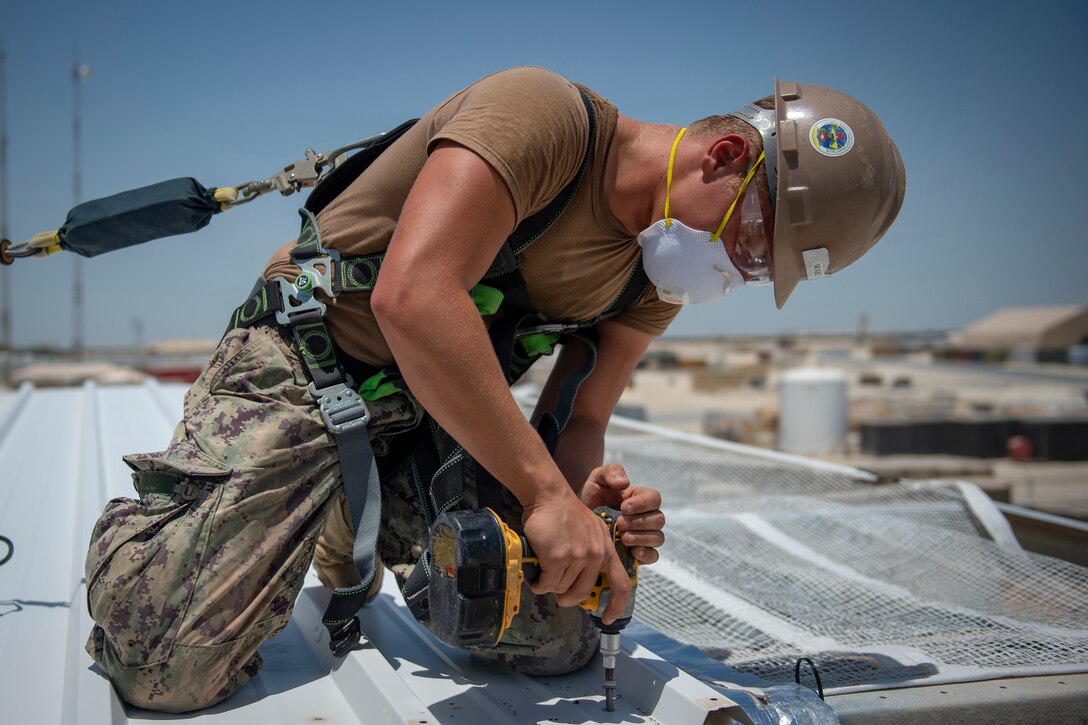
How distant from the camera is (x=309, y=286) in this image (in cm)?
212

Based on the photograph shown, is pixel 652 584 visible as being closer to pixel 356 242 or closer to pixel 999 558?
pixel 999 558

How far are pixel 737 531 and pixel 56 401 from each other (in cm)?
542

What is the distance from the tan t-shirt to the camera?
181 centimetres

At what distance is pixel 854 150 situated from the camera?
1978 millimetres

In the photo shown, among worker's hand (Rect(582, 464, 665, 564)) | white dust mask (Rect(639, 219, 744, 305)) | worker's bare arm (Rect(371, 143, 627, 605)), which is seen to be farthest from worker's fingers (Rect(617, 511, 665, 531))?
white dust mask (Rect(639, 219, 744, 305))

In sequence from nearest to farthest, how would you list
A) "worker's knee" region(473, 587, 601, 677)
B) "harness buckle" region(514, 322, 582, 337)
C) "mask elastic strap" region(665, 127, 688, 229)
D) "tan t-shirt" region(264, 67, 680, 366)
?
1. "tan t-shirt" region(264, 67, 680, 366)
2. "mask elastic strap" region(665, 127, 688, 229)
3. "worker's knee" region(473, 587, 601, 677)
4. "harness buckle" region(514, 322, 582, 337)

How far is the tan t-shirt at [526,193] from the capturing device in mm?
1810

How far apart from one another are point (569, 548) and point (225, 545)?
31.7 inches

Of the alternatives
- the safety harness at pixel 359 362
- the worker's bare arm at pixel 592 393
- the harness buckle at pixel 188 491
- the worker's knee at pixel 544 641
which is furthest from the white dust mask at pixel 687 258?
the harness buckle at pixel 188 491

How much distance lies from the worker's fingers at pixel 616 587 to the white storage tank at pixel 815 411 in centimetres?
1180

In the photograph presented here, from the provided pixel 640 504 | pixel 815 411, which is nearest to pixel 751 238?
pixel 640 504

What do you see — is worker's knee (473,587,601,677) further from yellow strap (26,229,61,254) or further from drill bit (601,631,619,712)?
yellow strap (26,229,61,254)

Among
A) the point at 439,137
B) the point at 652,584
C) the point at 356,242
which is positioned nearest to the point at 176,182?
the point at 356,242

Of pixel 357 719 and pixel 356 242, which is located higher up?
pixel 356 242
